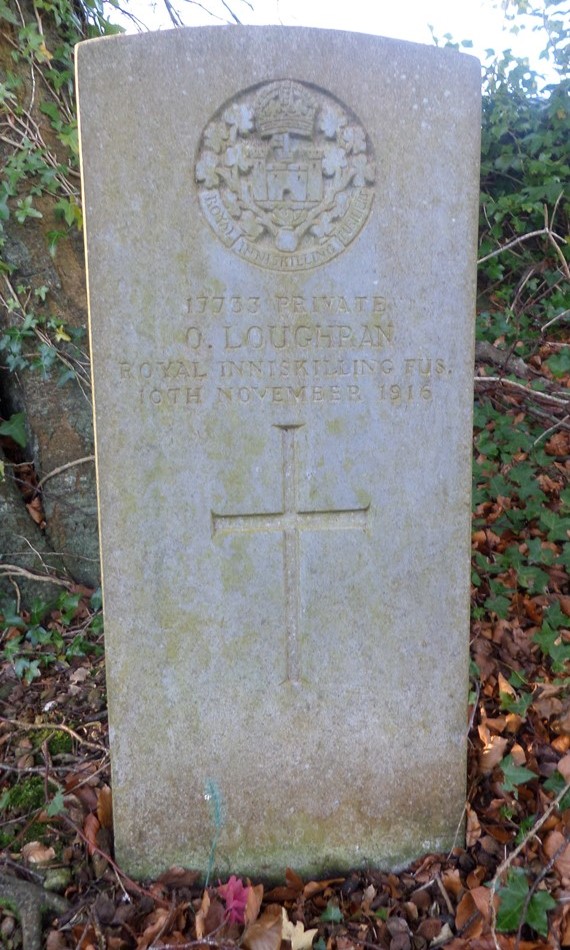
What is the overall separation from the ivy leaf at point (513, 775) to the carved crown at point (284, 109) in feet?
6.63

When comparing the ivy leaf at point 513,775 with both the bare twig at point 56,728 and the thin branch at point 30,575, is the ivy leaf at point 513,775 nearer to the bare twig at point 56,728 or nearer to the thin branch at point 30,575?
the bare twig at point 56,728

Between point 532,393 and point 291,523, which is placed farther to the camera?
point 532,393

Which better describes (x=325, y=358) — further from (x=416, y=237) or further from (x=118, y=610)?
(x=118, y=610)

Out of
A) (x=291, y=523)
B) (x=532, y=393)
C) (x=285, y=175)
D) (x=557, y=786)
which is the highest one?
(x=285, y=175)

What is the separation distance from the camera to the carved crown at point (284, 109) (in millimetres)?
1961

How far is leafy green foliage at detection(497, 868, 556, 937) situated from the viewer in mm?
1989

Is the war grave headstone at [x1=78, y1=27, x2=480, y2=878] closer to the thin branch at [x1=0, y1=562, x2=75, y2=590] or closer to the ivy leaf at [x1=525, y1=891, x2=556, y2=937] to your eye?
the ivy leaf at [x1=525, y1=891, x2=556, y2=937]

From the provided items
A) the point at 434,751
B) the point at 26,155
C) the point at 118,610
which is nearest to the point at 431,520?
the point at 434,751

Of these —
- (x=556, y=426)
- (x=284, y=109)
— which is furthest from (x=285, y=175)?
(x=556, y=426)

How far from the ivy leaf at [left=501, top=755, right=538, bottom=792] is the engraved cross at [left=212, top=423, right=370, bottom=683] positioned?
2.40 ft

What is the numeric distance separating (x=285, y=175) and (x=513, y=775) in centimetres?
194

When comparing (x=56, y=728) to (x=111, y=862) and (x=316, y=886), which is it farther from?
(x=316, y=886)

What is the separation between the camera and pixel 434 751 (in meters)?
2.38

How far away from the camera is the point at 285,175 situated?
2.03 metres
